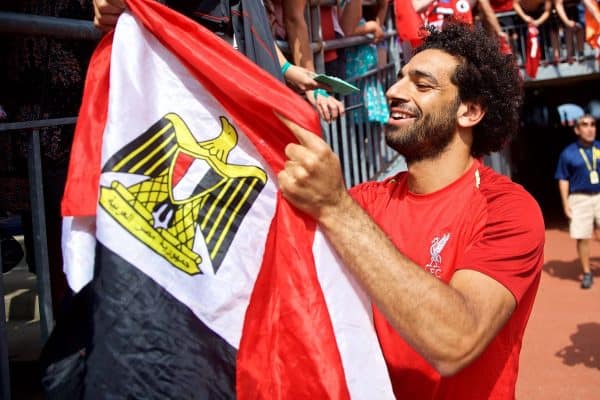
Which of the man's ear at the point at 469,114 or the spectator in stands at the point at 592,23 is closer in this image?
the man's ear at the point at 469,114

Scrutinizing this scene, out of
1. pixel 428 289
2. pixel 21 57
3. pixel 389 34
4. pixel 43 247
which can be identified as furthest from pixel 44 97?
pixel 389 34

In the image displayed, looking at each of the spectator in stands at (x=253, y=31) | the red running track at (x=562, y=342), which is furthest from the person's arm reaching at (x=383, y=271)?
the red running track at (x=562, y=342)

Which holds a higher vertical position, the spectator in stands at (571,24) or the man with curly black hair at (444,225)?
the spectator in stands at (571,24)

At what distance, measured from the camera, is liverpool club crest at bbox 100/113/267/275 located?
1.72 meters

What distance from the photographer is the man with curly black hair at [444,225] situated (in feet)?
6.02

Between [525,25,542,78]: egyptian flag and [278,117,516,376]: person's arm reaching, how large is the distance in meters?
10.2

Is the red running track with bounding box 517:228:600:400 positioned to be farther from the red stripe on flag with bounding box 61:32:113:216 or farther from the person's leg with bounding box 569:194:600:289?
the red stripe on flag with bounding box 61:32:113:216

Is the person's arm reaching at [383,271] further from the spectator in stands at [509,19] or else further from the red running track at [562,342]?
the spectator in stands at [509,19]

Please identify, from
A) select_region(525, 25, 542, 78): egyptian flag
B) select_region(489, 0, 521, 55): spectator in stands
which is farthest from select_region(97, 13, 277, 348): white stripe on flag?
select_region(489, 0, 521, 55): spectator in stands

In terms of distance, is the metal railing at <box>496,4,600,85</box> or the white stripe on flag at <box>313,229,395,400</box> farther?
the metal railing at <box>496,4,600,85</box>

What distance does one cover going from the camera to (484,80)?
8.50 feet

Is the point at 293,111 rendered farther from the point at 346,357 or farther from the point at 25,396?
the point at 25,396

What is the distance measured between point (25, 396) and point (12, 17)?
1.61 metres

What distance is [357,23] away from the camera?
5.55 m
